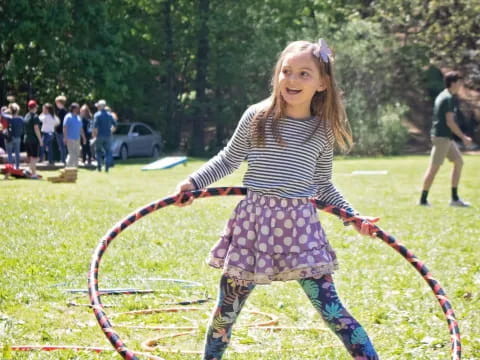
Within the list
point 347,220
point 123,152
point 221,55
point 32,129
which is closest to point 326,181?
point 347,220

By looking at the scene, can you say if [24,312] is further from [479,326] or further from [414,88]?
[414,88]

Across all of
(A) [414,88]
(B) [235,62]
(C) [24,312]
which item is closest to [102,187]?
(C) [24,312]

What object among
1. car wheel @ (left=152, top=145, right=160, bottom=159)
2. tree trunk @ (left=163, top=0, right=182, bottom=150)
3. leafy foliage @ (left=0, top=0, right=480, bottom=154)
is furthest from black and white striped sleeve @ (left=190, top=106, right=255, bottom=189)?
tree trunk @ (left=163, top=0, right=182, bottom=150)

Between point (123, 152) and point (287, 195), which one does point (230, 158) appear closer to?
point (287, 195)

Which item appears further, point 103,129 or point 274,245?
point 103,129

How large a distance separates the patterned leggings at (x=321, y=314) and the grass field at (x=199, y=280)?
0.94 m

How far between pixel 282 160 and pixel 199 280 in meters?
3.79

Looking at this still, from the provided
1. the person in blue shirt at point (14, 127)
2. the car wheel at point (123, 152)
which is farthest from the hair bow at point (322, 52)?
the car wheel at point (123, 152)

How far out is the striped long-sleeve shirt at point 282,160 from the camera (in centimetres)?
496

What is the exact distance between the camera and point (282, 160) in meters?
5.00

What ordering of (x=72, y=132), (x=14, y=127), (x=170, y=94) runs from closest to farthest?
(x=14, y=127), (x=72, y=132), (x=170, y=94)

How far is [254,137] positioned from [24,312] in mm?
2930

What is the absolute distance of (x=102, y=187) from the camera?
67.5ft

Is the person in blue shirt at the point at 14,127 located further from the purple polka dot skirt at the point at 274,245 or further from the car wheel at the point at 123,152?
the purple polka dot skirt at the point at 274,245
